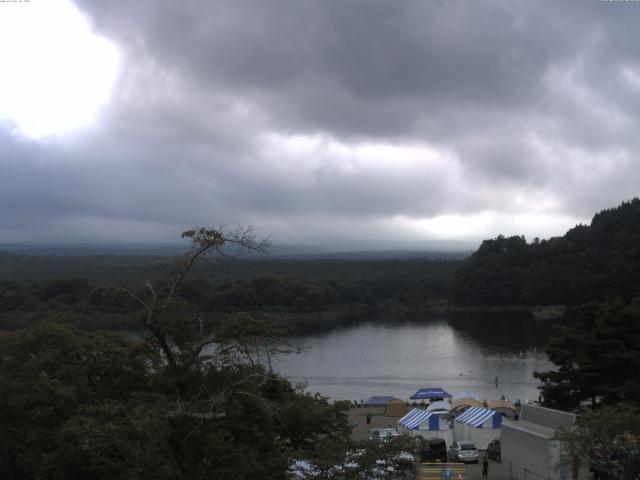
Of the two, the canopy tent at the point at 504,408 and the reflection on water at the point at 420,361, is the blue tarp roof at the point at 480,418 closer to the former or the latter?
the canopy tent at the point at 504,408

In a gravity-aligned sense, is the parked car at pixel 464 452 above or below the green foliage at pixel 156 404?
below

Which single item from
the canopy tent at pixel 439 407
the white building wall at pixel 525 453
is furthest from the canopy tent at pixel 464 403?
the white building wall at pixel 525 453

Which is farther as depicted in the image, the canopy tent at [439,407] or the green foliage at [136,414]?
the canopy tent at [439,407]

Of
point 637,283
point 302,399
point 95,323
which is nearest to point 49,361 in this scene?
point 302,399

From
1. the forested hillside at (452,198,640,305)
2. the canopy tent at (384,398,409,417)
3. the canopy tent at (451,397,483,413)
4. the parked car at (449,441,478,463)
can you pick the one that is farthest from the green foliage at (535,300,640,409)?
the forested hillside at (452,198,640,305)

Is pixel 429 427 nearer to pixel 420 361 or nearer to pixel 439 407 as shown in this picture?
pixel 439 407

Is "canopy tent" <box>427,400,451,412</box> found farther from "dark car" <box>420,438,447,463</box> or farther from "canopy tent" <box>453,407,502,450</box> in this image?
"dark car" <box>420,438,447,463</box>

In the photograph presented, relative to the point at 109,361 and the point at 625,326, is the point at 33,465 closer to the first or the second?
the point at 109,361
